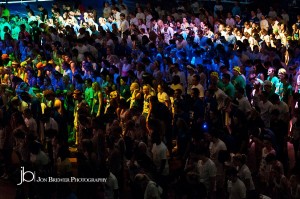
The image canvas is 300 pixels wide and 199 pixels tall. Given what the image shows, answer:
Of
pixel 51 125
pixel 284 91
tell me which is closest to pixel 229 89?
pixel 284 91

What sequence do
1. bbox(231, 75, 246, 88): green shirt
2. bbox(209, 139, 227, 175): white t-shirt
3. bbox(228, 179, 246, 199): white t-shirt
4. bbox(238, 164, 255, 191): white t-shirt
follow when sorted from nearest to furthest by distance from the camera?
bbox(228, 179, 246, 199): white t-shirt
bbox(238, 164, 255, 191): white t-shirt
bbox(209, 139, 227, 175): white t-shirt
bbox(231, 75, 246, 88): green shirt

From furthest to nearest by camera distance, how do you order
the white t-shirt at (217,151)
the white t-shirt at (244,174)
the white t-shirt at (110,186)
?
the white t-shirt at (217,151)
the white t-shirt at (244,174)
the white t-shirt at (110,186)

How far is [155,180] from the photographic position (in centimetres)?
1116

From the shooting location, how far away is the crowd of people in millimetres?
11297

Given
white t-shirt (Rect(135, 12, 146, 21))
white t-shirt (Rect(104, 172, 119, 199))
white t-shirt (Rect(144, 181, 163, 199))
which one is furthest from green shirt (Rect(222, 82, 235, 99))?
white t-shirt (Rect(135, 12, 146, 21))

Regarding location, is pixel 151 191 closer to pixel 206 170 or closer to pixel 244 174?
pixel 206 170

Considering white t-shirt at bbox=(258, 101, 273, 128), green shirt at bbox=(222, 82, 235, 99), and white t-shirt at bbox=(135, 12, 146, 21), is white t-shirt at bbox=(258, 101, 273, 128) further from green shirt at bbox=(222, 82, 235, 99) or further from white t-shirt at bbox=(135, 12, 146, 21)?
white t-shirt at bbox=(135, 12, 146, 21)

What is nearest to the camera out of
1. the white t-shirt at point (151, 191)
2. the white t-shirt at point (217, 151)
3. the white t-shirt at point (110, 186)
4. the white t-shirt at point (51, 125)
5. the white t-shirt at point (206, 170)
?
the white t-shirt at point (151, 191)

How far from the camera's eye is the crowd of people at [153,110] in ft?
37.1

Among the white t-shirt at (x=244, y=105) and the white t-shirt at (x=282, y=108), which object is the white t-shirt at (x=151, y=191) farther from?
the white t-shirt at (x=282, y=108)

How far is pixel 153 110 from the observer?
13.8m

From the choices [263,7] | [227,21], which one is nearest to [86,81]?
[227,21]

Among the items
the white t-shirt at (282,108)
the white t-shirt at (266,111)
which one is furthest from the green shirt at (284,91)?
the white t-shirt at (282,108)

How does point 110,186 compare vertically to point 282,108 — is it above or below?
below
